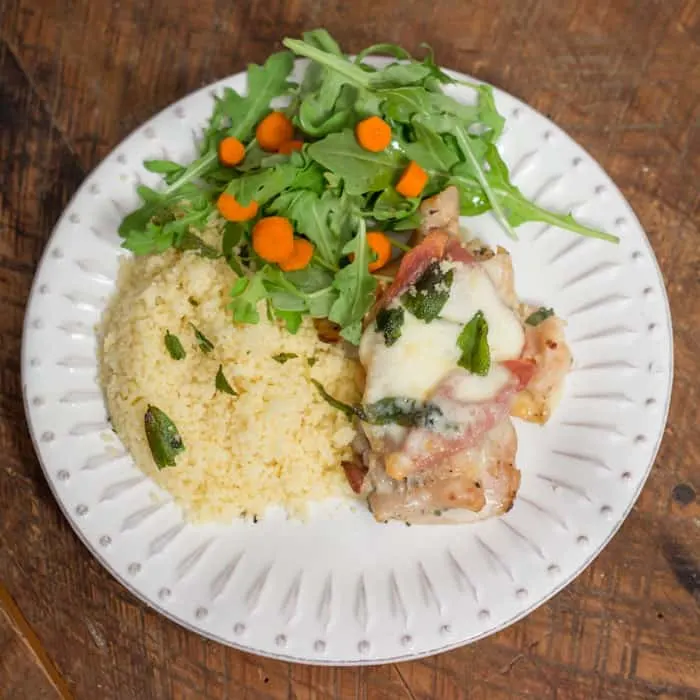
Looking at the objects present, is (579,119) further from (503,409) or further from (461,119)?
(503,409)

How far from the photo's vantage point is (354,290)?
2438 mm

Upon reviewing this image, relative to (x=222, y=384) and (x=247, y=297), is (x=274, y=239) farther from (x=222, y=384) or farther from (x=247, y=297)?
(x=222, y=384)

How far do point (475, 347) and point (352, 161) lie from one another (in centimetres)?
71

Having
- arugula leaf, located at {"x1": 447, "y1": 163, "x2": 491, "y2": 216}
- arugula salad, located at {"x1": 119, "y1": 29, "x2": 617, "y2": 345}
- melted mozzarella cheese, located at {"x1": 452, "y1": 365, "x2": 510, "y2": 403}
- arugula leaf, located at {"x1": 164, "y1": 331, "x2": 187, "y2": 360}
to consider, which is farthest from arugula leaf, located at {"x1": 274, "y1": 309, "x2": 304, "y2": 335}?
arugula leaf, located at {"x1": 447, "y1": 163, "x2": 491, "y2": 216}

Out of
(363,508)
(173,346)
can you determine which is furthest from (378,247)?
(363,508)

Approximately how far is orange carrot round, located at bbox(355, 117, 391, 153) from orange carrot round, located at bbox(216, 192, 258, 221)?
1.31 feet

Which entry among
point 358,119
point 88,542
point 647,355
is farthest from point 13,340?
point 647,355

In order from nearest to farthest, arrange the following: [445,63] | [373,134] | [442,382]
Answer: [442,382], [373,134], [445,63]

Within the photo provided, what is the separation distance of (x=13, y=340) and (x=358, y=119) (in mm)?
1534

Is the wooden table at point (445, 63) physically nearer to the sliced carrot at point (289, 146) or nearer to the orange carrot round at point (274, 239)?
the sliced carrot at point (289, 146)

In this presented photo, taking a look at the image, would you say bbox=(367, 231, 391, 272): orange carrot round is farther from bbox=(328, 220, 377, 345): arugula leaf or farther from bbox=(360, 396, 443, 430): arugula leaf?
bbox=(360, 396, 443, 430): arugula leaf

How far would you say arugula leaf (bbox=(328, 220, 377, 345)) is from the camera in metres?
2.43

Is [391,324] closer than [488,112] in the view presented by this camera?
Yes

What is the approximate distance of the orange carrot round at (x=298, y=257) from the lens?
2.47m
